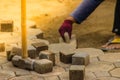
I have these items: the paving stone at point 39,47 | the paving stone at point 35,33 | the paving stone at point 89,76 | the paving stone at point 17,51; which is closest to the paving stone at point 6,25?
the paving stone at point 35,33

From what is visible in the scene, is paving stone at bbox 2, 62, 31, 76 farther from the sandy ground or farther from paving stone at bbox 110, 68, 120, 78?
the sandy ground

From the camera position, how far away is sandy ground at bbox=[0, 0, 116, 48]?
4621mm

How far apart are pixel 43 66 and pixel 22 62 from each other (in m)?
0.22

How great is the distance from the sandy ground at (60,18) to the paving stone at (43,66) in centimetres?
92

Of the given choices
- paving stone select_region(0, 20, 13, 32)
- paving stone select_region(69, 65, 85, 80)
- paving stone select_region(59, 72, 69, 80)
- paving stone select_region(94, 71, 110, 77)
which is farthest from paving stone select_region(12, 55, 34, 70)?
paving stone select_region(0, 20, 13, 32)

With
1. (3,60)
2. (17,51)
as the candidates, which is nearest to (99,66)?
(17,51)

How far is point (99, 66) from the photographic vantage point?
3.65 m

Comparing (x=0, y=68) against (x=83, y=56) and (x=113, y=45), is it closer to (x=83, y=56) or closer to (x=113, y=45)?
(x=83, y=56)

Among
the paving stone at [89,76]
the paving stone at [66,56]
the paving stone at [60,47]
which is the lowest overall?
the paving stone at [89,76]

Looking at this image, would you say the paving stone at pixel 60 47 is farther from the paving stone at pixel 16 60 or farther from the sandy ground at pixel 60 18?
the paving stone at pixel 16 60

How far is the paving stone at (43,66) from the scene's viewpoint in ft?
11.3

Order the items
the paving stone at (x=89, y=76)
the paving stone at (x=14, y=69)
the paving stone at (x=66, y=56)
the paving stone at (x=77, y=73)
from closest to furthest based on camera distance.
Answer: the paving stone at (x=77, y=73)
the paving stone at (x=89, y=76)
the paving stone at (x=14, y=69)
the paving stone at (x=66, y=56)

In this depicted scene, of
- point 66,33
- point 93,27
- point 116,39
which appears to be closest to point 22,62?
point 66,33

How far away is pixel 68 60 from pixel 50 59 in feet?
0.66
